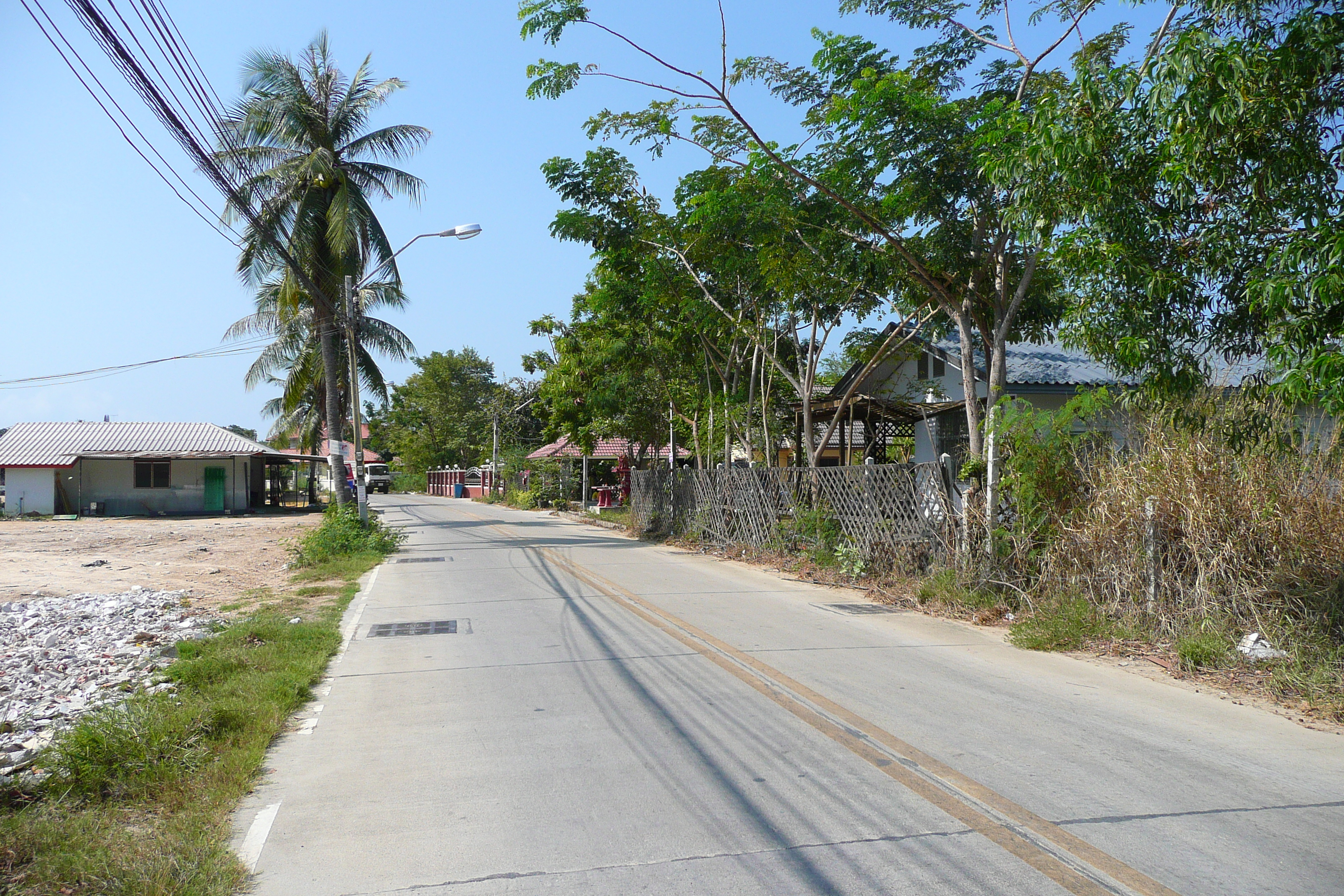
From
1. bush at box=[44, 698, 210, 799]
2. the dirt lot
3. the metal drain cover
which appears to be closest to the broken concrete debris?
the metal drain cover

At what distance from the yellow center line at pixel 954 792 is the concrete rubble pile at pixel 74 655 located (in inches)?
182

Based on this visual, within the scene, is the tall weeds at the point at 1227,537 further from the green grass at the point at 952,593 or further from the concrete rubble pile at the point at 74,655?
the concrete rubble pile at the point at 74,655

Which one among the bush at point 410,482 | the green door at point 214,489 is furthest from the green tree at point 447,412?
the green door at point 214,489

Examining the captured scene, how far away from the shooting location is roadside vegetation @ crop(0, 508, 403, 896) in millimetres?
4031

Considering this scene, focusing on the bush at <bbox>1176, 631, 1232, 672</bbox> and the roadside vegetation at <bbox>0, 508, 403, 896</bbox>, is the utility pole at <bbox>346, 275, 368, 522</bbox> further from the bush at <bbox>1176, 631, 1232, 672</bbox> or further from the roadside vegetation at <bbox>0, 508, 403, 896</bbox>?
the bush at <bbox>1176, 631, 1232, 672</bbox>

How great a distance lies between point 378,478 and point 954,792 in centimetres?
7608

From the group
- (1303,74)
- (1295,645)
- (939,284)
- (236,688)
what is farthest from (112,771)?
(939,284)

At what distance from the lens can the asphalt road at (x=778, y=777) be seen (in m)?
4.14

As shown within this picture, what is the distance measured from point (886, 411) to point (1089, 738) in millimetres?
16677

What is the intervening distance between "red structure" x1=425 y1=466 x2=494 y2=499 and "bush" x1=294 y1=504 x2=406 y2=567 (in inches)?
1414

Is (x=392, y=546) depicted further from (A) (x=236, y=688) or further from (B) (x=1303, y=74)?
(B) (x=1303, y=74)

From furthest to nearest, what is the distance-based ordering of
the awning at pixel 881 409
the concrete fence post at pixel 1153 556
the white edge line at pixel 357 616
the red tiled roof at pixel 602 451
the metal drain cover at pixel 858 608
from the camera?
1. the red tiled roof at pixel 602 451
2. the awning at pixel 881 409
3. the metal drain cover at pixel 858 608
4. the white edge line at pixel 357 616
5. the concrete fence post at pixel 1153 556

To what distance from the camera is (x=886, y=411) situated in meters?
22.4

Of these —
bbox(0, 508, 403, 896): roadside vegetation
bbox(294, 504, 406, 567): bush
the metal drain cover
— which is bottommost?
the metal drain cover
